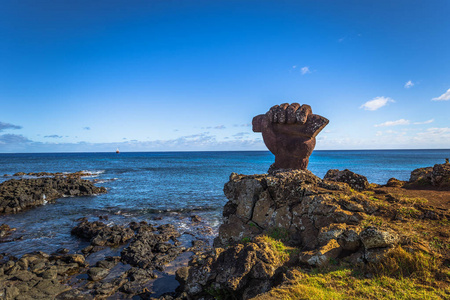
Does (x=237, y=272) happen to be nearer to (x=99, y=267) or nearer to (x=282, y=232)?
(x=282, y=232)

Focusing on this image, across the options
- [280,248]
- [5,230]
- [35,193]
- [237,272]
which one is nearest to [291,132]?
[280,248]

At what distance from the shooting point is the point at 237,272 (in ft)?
25.4

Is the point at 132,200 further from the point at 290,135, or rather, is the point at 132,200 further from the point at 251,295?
the point at 251,295

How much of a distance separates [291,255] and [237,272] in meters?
1.90

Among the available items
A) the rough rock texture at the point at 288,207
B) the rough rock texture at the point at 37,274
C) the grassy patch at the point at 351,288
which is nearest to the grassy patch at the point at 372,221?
the rough rock texture at the point at 288,207

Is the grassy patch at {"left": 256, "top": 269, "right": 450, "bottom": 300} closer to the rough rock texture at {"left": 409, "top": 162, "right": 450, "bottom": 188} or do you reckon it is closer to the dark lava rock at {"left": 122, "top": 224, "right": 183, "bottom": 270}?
the dark lava rock at {"left": 122, "top": 224, "right": 183, "bottom": 270}

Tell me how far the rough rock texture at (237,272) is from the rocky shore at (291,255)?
0.03 meters

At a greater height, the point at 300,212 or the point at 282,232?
the point at 300,212

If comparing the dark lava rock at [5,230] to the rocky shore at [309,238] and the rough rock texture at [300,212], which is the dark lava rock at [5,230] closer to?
the rocky shore at [309,238]

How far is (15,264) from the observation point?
1368 cm

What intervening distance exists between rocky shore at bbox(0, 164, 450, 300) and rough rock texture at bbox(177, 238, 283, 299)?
31 millimetres

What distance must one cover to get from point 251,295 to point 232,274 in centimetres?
83

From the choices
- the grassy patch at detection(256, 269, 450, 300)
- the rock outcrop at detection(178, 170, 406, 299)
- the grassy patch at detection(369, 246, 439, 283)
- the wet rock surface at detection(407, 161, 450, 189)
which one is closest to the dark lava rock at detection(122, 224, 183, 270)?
the rock outcrop at detection(178, 170, 406, 299)

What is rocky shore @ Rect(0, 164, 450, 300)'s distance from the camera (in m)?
6.74
